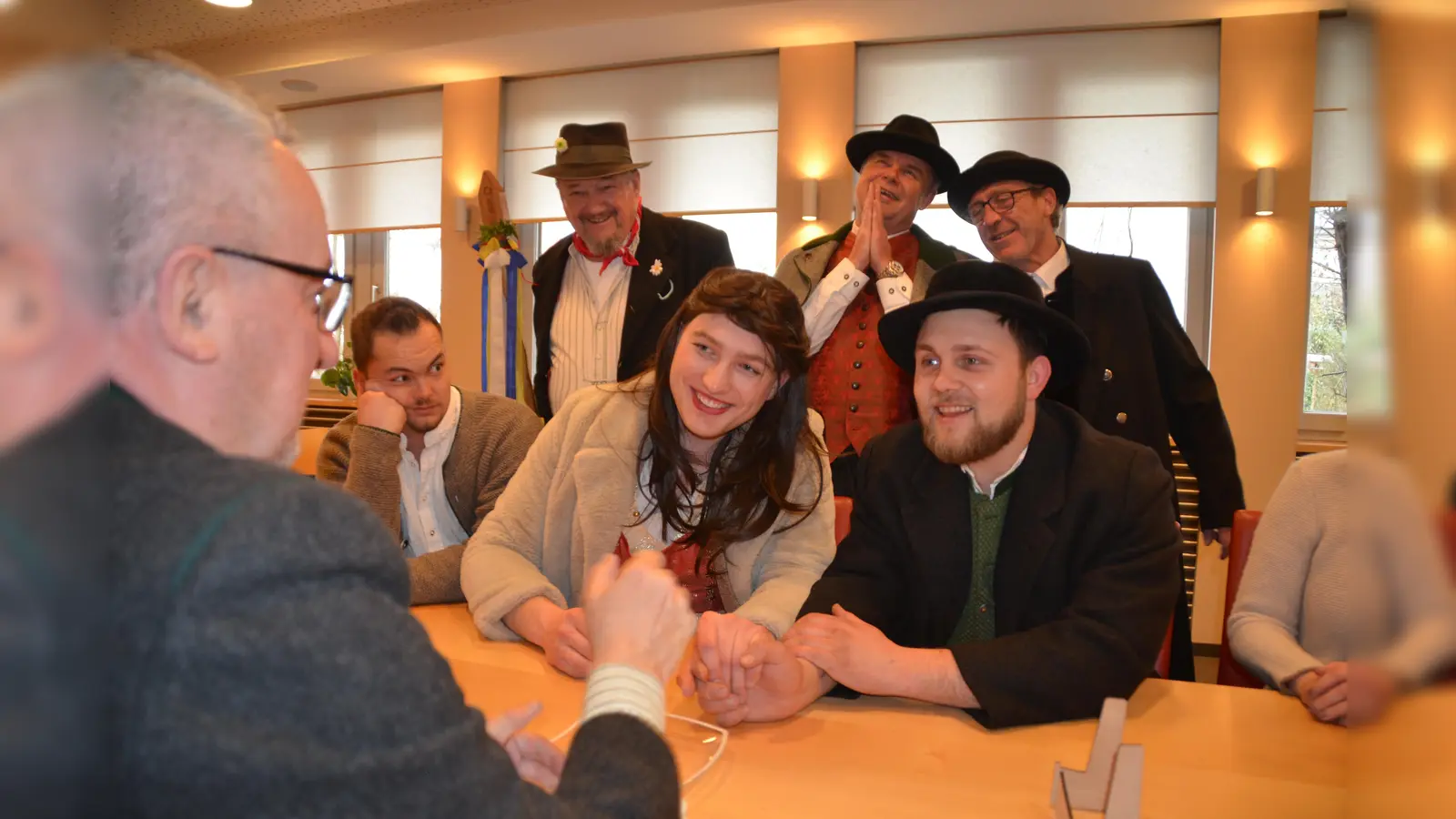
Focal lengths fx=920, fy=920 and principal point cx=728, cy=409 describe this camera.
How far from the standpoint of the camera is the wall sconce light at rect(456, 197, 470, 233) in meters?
6.34

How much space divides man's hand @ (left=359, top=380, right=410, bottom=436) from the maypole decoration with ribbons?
3.09 feet

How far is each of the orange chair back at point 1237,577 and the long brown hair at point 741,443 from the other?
2.85 feet

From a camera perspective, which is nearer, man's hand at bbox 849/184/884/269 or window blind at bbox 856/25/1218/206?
man's hand at bbox 849/184/884/269

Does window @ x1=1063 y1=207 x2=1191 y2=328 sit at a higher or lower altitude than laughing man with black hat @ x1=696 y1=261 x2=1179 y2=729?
higher

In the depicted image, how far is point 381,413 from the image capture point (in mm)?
2400

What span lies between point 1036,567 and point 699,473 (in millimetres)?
753

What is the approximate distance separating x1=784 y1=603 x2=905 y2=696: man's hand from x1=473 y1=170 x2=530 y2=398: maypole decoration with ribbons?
86.5 inches

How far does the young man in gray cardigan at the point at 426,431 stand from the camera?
2430 millimetres

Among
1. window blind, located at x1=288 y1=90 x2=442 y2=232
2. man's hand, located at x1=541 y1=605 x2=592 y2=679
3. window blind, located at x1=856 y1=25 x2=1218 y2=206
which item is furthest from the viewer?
window blind, located at x1=288 y1=90 x2=442 y2=232

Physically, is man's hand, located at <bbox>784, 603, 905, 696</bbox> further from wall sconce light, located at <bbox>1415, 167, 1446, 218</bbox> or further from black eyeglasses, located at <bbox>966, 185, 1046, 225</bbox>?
black eyeglasses, located at <bbox>966, 185, 1046, 225</bbox>

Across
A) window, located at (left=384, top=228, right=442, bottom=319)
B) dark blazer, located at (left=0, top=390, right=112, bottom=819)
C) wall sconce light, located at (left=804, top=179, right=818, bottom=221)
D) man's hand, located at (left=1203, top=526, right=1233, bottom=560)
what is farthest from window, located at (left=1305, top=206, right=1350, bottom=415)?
window, located at (left=384, top=228, right=442, bottom=319)

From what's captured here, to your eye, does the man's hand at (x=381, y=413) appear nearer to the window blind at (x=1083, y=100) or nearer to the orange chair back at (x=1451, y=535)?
the orange chair back at (x=1451, y=535)

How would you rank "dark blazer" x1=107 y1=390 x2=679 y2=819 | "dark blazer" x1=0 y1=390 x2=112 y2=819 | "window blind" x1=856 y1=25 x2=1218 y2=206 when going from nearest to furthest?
"dark blazer" x1=0 y1=390 x2=112 y2=819, "dark blazer" x1=107 y1=390 x2=679 y2=819, "window blind" x1=856 y1=25 x2=1218 y2=206

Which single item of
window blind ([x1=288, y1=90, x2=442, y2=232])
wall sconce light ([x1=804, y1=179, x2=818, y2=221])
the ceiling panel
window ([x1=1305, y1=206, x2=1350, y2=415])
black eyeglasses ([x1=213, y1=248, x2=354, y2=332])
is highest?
the ceiling panel
